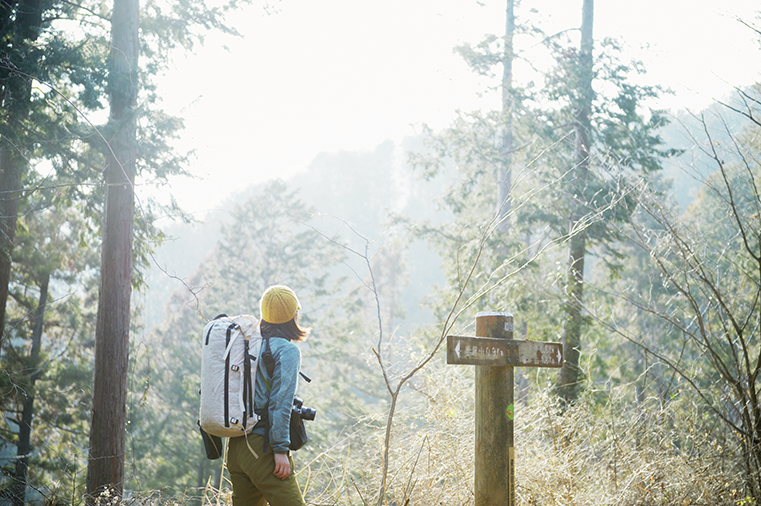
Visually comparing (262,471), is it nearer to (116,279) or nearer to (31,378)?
(116,279)

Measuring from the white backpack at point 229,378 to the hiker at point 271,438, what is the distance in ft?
0.20

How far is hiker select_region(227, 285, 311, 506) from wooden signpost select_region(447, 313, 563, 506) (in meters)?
0.79

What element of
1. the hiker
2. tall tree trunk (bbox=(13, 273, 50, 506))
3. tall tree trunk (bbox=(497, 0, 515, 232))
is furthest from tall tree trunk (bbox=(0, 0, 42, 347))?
tall tree trunk (bbox=(497, 0, 515, 232))

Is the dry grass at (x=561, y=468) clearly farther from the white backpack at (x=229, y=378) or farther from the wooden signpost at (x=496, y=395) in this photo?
the white backpack at (x=229, y=378)

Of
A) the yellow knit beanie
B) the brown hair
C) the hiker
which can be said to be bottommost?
the hiker

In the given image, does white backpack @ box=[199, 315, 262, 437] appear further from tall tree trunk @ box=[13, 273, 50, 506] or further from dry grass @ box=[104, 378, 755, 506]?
tall tree trunk @ box=[13, 273, 50, 506]

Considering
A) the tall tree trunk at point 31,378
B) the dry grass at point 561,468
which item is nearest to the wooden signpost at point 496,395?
the dry grass at point 561,468

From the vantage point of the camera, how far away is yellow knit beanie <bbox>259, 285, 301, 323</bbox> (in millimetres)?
2766

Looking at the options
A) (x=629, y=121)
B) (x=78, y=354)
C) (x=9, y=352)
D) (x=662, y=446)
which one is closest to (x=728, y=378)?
(x=662, y=446)

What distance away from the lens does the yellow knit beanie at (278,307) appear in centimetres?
277

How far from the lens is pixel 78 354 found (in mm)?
11914

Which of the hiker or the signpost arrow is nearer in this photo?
the hiker

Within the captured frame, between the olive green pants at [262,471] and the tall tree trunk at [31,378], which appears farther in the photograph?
the tall tree trunk at [31,378]

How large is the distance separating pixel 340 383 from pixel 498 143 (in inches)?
435
